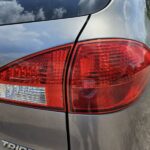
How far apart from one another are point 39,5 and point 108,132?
67 cm

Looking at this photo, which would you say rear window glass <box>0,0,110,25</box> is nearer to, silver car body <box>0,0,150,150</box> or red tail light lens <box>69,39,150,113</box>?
silver car body <box>0,0,150,150</box>

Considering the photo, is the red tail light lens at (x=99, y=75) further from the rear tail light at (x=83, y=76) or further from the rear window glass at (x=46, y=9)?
the rear window glass at (x=46, y=9)

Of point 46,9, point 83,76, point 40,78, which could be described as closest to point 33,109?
point 40,78

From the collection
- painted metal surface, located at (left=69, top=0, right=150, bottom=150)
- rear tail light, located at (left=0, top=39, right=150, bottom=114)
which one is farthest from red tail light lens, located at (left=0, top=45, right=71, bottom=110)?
painted metal surface, located at (left=69, top=0, right=150, bottom=150)

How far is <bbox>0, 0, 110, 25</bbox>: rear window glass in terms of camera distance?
1.80m

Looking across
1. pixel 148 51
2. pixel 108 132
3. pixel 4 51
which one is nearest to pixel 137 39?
pixel 148 51

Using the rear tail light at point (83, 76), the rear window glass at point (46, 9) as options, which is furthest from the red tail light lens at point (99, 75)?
the rear window glass at point (46, 9)

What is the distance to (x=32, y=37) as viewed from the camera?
1.77 metres

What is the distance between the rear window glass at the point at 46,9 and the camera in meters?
1.80

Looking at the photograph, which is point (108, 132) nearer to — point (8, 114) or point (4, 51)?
point (8, 114)

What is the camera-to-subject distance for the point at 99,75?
1.74m

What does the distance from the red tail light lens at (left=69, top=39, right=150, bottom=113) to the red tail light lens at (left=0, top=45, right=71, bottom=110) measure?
0.06 m

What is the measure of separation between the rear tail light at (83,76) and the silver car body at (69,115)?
0.03m

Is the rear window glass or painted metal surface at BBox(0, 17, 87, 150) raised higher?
the rear window glass
